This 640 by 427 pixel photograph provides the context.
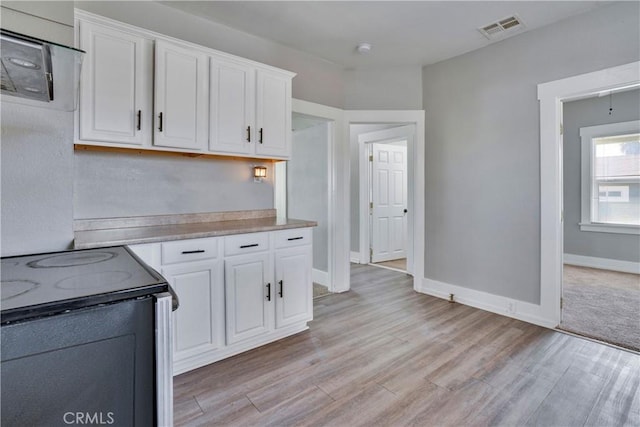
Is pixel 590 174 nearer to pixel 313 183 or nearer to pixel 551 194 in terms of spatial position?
pixel 551 194

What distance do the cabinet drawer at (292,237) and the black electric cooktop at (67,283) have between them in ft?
4.33

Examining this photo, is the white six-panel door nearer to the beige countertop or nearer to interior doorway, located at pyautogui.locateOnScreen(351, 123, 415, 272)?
interior doorway, located at pyautogui.locateOnScreen(351, 123, 415, 272)

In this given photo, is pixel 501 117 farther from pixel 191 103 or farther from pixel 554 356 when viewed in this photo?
pixel 191 103

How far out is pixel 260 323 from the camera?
246 centimetres

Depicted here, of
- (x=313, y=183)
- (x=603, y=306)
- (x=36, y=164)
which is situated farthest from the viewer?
(x=313, y=183)

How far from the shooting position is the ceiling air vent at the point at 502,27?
276 centimetres

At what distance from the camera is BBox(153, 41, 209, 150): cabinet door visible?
2.22m

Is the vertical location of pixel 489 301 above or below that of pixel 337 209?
below

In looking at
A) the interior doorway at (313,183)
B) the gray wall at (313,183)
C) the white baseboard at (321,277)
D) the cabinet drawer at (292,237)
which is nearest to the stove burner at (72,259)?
the cabinet drawer at (292,237)

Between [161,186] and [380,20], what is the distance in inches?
92.4

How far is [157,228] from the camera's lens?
2350 mm

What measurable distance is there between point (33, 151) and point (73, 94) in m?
0.46

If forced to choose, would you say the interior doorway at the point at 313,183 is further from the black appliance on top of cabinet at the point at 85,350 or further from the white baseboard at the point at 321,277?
the black appliance on top of cabinet at the point at 85,350

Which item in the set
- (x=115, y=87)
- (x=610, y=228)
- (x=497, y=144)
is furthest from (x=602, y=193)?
(x=115, y=87)
